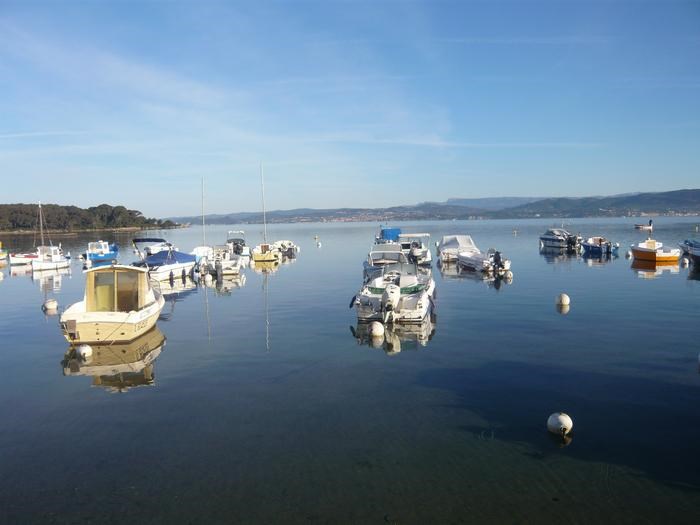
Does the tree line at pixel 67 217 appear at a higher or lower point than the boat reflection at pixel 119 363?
higher

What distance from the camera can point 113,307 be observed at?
20344 millimetres

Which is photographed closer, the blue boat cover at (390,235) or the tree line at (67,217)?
the blue boat cover at (390,235)

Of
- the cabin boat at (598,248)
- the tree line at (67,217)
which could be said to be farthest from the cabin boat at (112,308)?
the tree line at (67,217)

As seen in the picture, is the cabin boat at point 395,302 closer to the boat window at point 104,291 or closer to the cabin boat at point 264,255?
the boat window at point 104,291

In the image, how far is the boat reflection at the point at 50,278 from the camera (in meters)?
37.0

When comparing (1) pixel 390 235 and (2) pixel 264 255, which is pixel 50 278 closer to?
(2) pixel 264 255

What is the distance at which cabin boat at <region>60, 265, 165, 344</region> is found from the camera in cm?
1827

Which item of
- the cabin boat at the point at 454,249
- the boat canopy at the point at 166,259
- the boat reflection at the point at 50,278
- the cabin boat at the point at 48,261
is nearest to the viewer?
the boat reflection at the point at 50,278

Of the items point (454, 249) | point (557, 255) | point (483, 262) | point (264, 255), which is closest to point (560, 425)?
point (483, 262)

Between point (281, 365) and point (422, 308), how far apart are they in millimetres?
7078

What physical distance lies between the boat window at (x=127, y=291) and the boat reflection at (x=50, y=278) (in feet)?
61.7

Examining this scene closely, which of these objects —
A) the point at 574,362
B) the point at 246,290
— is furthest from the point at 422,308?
the point at 246,290

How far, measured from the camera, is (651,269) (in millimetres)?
39094

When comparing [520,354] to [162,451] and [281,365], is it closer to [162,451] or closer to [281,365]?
[281,365]
